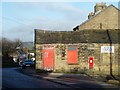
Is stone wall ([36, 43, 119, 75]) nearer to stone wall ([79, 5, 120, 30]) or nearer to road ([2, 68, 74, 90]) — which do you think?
road ([2, 68, 74, 90])

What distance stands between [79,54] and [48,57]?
3.46 m

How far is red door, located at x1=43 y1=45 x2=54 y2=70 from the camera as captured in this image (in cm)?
3862

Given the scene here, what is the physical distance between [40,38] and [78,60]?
510 centimetres

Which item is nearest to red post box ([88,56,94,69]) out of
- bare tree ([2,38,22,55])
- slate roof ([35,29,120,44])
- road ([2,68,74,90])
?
slate roof ([35,29,120,44])

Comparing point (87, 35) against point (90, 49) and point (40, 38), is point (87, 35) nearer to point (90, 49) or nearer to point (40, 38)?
point (90, 49)

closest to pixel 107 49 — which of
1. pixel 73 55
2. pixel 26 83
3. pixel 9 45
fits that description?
pixel 73 55

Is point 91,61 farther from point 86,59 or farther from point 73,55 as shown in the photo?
point 73,55

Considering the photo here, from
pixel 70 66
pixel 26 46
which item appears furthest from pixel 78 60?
pixel 26 46

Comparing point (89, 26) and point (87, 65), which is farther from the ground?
point (89, 26)

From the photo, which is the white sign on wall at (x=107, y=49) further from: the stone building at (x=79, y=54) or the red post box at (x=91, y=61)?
the red post box at (x=91, y=61)

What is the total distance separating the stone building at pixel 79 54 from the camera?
38156 millimetres

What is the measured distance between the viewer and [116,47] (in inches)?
1507

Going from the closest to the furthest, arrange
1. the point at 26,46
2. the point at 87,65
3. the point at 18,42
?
the point at 87,65 < the point at 18,42 < the point at 26,46

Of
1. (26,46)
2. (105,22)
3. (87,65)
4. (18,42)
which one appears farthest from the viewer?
(26,46)
